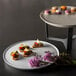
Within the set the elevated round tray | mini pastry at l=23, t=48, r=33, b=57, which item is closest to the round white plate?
mini pastry at l=23, t=48, r=33, b=57

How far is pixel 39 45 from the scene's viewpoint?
1769 millimetres

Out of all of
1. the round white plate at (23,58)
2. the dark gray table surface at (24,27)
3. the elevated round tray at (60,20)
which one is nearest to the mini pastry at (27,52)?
the round white plate at (23,58)

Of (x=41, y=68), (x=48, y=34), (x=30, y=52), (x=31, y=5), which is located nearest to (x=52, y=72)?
(x=41, y=68)

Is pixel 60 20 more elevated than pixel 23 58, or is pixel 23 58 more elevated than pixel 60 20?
pixel 60 20

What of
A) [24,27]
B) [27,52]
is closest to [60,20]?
[27,52]

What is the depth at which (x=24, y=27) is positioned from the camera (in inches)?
95.1

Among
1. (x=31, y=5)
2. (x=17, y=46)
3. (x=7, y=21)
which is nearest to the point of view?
(x=17, y=46)

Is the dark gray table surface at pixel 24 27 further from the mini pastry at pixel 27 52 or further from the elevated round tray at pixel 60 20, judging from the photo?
the elevated round tray at pixel 60 20

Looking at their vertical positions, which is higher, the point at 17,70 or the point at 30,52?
the point at 30,52

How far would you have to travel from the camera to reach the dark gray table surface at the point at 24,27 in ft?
5.24

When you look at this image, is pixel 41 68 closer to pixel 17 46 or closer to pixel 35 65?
pixel 35 65

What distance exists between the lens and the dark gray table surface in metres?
1.60

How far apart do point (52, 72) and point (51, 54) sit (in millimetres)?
164

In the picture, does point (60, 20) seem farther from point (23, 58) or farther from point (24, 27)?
point (24, 27)
